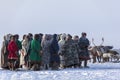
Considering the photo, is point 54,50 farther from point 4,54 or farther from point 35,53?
point 4,54

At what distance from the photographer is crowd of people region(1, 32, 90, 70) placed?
22938mm

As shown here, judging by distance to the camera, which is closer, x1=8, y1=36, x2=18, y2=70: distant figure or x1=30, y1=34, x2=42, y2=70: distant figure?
x1=30, y1=34, x2=42, y2=70: distant figure

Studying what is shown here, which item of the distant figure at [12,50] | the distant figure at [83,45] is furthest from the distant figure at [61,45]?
the distant figure at [12,50]

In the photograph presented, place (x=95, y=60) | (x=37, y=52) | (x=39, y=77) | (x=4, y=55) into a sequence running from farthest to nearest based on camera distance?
(x=95, y=60)
(x=4, y=55)
(x=37, y=52)
(x=39, y=77)

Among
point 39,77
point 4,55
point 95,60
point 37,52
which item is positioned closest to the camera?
point 39,77

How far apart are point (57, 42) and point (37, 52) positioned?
4.00 feet

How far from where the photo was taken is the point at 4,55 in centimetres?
2433

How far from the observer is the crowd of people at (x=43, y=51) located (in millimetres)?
22938

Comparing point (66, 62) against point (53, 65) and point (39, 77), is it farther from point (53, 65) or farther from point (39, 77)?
point (39, 77)

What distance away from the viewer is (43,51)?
23719 millimetres

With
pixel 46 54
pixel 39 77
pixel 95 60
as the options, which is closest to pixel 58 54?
pixel 46 54

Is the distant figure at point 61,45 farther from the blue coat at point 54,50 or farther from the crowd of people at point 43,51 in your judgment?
the blue coat at point 54,50

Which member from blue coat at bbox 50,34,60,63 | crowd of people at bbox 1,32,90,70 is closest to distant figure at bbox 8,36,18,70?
crowd of people at bbox 1,32,90,70

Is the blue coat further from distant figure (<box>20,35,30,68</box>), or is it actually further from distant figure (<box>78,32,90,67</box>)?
distant figure (<box>78,32,90,67</box>)
